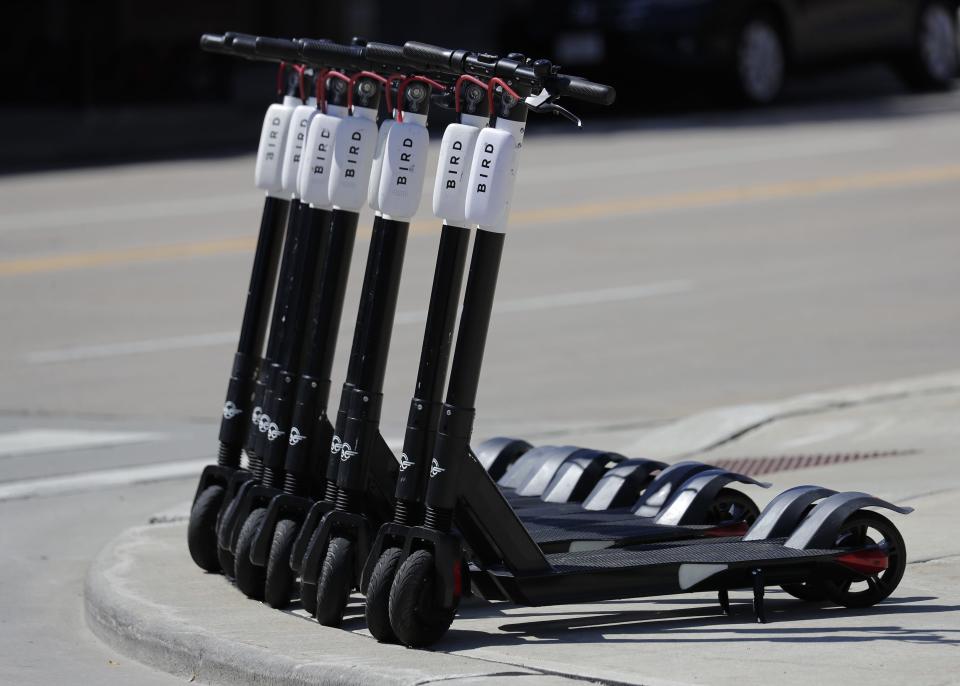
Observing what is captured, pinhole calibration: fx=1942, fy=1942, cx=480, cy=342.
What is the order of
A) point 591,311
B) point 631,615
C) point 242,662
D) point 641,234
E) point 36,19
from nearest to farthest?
point 242,662, point 631,615, point 591,311, point 641,234, point 36,19

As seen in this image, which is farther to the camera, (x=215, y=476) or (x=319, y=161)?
(x=215, y=476)

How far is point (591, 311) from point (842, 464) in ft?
14.8

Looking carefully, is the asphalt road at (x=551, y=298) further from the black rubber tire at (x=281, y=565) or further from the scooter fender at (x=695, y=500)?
the scooter fender at (x=695, y=500)

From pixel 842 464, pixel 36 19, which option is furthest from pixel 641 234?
pixel 36 19

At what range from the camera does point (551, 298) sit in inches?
519

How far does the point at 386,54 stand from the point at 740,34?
643 inches

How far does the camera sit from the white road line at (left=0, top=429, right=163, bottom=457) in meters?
9.39

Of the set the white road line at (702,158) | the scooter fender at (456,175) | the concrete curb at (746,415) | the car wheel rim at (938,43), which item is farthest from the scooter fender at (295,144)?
the car wheel rim at (938,43)

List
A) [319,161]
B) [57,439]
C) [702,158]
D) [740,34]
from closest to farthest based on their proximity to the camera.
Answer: [319,161]
[57,439]
[702,158]
[740,34]

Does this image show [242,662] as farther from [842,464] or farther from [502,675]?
[842,464]

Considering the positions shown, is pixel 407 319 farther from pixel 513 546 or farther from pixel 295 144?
pixel 513 546

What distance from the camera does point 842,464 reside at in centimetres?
839

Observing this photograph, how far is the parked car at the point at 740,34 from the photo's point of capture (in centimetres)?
2120

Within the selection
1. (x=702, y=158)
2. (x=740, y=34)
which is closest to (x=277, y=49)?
(x=702, y=158)
